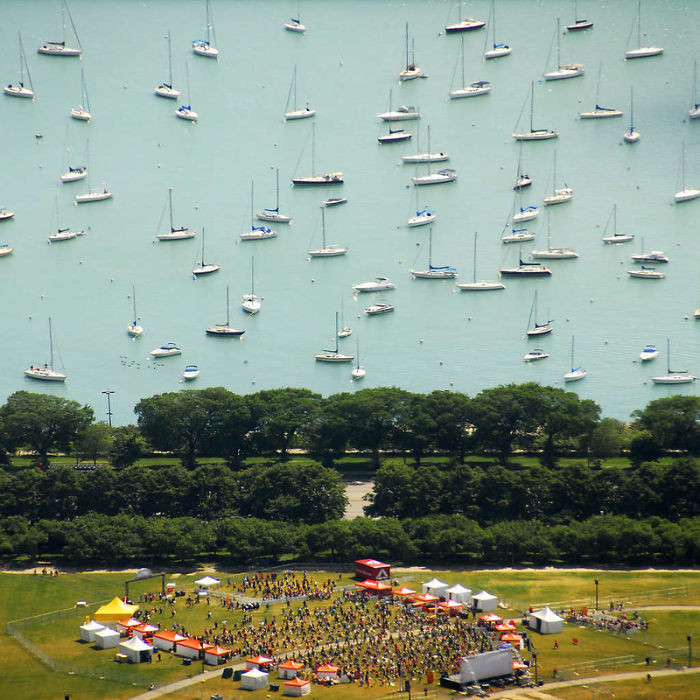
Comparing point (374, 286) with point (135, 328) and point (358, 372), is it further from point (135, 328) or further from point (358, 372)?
point (135, 328)

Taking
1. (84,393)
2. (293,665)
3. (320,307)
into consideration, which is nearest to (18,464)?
(84,393)

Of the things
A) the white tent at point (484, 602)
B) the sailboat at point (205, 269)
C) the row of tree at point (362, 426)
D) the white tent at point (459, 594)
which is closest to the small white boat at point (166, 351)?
the sailboat at point (205, 269)

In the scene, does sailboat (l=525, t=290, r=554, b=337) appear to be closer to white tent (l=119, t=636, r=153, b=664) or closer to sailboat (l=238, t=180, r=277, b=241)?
sailboat (l=238, t=180, r=277, b=241)

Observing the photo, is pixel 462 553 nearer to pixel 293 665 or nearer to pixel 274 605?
pixel 274 605

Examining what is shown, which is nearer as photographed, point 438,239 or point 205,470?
point 205,470

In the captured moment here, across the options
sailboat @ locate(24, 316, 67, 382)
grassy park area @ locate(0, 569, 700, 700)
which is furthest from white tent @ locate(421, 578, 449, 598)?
sailboat @ locate(24, 316, 67, 382)

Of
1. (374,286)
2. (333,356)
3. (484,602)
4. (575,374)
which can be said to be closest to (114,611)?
(484,602)
